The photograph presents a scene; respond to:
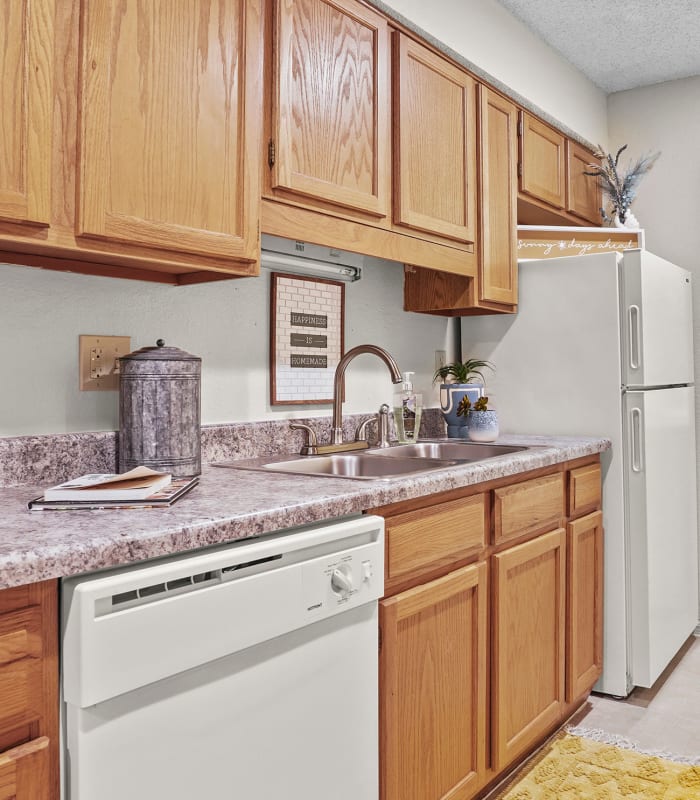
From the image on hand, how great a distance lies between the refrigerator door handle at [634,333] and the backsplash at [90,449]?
119cm

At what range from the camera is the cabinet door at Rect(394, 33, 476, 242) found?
202cm

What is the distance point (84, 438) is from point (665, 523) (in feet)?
6.84

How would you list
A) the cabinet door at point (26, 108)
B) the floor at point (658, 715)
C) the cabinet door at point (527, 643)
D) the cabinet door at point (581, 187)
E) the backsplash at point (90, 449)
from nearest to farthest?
the cabinet door at point (26, 108)
the backsplash at point (90, 449)
the cabinet door at point (527, 643)
the floor at point (658, 715)
the cabinet door at point (581, 187)

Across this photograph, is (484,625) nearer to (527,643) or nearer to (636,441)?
(527,643)

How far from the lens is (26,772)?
87 centimetres

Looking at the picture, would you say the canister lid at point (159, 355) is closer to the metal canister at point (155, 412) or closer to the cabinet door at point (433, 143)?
the metal canister at point (155, 412)

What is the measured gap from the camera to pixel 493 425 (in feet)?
8.00

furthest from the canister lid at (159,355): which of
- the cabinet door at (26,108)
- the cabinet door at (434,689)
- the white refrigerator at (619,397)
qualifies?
the white refrigerator at (619,397)

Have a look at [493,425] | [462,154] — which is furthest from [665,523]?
[462,154]

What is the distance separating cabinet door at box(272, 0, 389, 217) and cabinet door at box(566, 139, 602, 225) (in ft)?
4.62

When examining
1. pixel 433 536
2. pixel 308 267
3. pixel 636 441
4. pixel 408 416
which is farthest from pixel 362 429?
pixel 636 441

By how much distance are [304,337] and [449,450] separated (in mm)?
625

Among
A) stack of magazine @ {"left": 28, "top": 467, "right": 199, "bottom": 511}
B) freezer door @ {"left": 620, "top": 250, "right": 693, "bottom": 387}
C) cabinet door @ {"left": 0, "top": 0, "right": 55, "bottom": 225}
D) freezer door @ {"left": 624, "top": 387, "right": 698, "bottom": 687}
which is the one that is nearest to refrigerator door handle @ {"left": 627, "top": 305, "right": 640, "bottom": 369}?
freezer door @ {"left": 620, "top": 250, "right": 693, "bottom": 387}

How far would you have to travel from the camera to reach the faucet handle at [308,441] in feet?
6.63
